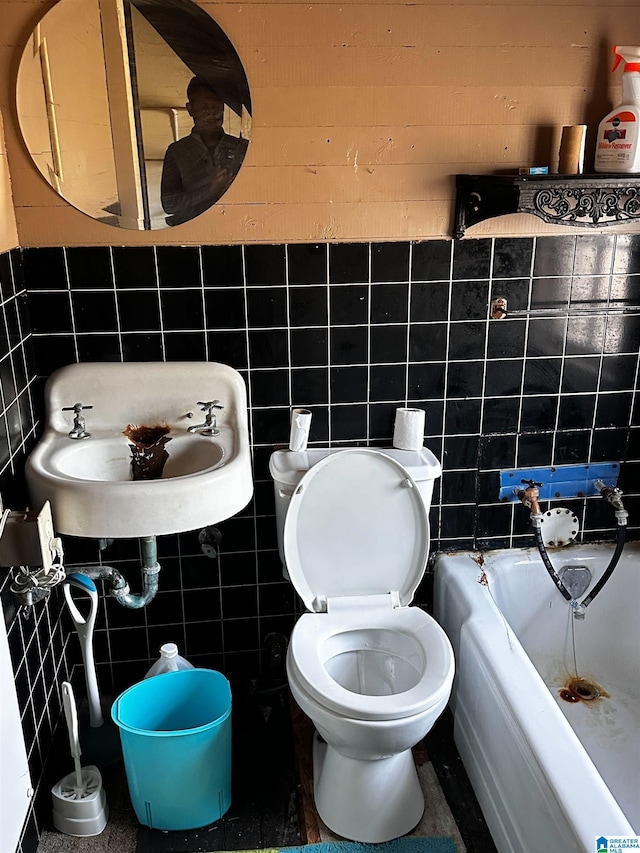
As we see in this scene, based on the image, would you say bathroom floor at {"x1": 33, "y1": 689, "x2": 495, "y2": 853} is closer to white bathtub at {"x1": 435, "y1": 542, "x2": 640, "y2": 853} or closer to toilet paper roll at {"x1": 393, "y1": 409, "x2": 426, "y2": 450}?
white bathtub at {"x1": 435, "y1": 542, "x2": 640, "y2": 853}

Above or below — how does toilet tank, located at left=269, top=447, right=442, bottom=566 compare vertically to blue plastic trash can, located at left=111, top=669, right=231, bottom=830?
above

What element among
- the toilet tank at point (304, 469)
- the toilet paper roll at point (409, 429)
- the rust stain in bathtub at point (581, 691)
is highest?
the toilet paper roll at point (409, 429)

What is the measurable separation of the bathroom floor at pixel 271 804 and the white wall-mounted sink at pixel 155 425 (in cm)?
80

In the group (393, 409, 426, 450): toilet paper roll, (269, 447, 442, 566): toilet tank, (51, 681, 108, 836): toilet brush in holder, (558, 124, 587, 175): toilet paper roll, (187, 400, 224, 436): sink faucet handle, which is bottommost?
(51, 681, 108, 836): toilet brush in holder

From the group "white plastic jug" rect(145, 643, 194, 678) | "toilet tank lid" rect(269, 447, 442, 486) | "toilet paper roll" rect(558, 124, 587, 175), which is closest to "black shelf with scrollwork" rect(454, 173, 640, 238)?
"toilet paper roll" rect(558, 124, 587, 175)

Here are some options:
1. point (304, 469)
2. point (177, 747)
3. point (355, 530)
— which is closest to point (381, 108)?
point (304, 469)

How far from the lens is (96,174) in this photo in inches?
75.0

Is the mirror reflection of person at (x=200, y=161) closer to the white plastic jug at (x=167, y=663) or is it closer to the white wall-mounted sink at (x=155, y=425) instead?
the white wall-mounted sink at (x=155, y=425)

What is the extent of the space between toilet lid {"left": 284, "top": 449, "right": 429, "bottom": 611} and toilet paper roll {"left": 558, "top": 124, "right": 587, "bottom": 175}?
87 cm

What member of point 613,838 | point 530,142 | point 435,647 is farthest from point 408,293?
point 613,838

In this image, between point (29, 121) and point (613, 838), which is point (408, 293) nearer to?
point (29, 121)

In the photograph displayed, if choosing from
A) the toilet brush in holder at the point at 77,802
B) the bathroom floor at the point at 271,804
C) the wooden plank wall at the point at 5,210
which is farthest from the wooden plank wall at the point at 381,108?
the bathroom floor at the point at 271,804

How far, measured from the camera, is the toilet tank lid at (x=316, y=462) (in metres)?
2.06

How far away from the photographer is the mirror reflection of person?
6.18 ft
